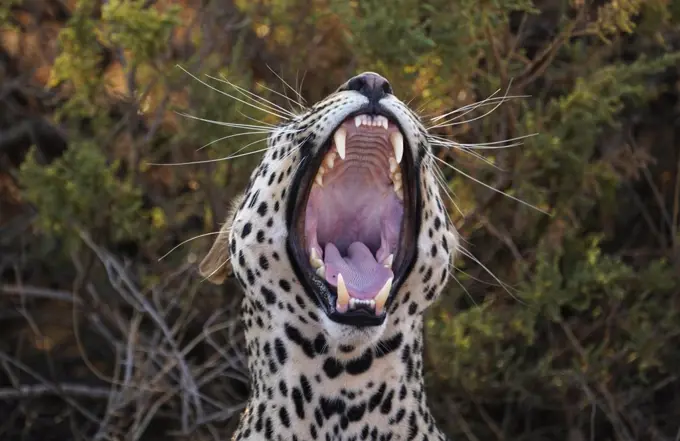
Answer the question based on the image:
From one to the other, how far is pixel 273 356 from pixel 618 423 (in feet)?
10.1

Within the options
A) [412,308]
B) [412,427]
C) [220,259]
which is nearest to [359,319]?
[412,308]

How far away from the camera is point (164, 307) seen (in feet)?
20.6

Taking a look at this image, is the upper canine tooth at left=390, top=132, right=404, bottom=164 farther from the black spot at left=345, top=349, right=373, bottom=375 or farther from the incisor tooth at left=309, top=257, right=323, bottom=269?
the black spot at left=345, top=349, right=373, bottom=375

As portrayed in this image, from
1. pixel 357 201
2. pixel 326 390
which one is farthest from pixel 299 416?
pixel 357 201

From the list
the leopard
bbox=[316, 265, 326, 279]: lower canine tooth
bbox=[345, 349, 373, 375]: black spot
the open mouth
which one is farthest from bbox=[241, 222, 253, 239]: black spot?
bbox=[345, 349, 373, 375]: black spot

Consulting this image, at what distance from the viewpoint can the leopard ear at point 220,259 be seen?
3543mm

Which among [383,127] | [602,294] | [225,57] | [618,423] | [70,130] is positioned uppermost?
[383,127]

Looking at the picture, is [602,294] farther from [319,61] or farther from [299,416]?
[299,416]

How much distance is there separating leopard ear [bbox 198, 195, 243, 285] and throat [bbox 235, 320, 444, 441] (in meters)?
0.41

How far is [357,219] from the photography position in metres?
3.52

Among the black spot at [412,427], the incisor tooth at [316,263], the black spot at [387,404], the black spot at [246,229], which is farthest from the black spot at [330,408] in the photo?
the black spot at [246,229]

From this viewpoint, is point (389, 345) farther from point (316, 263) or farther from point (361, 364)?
point (316, 263)

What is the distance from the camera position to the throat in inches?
122

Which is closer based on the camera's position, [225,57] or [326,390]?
[326,390]
